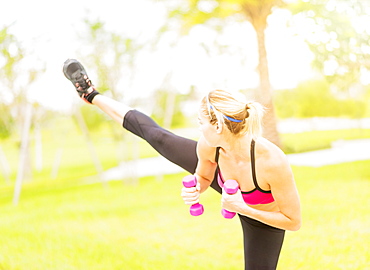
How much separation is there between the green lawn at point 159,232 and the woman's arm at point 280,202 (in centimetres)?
156

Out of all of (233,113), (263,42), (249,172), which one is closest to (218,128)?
(233,113)

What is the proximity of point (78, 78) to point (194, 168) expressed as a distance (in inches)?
38.2

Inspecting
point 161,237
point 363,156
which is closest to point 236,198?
point 161,237

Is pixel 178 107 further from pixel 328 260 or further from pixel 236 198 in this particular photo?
pixel 236 198

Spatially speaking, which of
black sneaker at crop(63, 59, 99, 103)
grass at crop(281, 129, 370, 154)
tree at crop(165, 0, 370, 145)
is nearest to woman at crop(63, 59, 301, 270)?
black sneaker at crop(63, 59, 99, 103)

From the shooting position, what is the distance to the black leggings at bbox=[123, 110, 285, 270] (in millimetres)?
1782

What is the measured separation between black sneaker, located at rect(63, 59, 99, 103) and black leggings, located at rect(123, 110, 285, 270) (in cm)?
35

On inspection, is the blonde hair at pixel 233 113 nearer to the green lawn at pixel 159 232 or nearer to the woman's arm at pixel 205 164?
the woman's arm at pixel 205 164

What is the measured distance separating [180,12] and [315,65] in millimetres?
3045

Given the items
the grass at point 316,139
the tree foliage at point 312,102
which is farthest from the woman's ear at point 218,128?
the tree foliage at point 312,102

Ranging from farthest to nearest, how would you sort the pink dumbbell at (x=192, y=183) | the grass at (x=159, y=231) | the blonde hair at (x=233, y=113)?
1. the grass at (x=159, y=231)
2. the pink dumbbell at (x=192, y=183)
3. the blonde hair at (x=233, y=113)

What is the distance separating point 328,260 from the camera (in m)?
3.09

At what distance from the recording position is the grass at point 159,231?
3.12 metres

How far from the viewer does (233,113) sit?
59.4 inches
